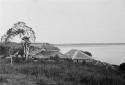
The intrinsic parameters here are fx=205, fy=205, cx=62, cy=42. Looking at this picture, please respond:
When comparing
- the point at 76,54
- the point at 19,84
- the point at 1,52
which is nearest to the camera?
the point at 19,84

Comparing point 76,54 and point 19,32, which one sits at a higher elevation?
point 19,32

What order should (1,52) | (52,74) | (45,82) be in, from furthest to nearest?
1. (1,52)
2. (52,74)
3. (45,82)

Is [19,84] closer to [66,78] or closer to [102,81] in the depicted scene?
[66,78]

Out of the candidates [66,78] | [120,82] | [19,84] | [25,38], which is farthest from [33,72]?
[25,38]

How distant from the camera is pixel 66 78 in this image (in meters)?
11.3

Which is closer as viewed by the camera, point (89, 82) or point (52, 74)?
point (89, 82)

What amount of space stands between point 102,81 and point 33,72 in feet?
14.6

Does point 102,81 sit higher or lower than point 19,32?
lower

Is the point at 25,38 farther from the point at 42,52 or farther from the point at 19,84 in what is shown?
the point at 19,84

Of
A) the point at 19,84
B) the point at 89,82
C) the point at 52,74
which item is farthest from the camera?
the point at 52,74

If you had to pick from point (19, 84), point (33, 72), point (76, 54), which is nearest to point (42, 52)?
point (76, 54)

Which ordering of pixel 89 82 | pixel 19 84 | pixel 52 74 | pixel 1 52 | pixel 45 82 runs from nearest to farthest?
pixel 19 84
pixel 45 82
pixel 89 82
pixel 52 74
pixel 1 52

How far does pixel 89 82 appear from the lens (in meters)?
10.6

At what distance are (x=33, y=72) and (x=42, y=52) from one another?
1670 cm
